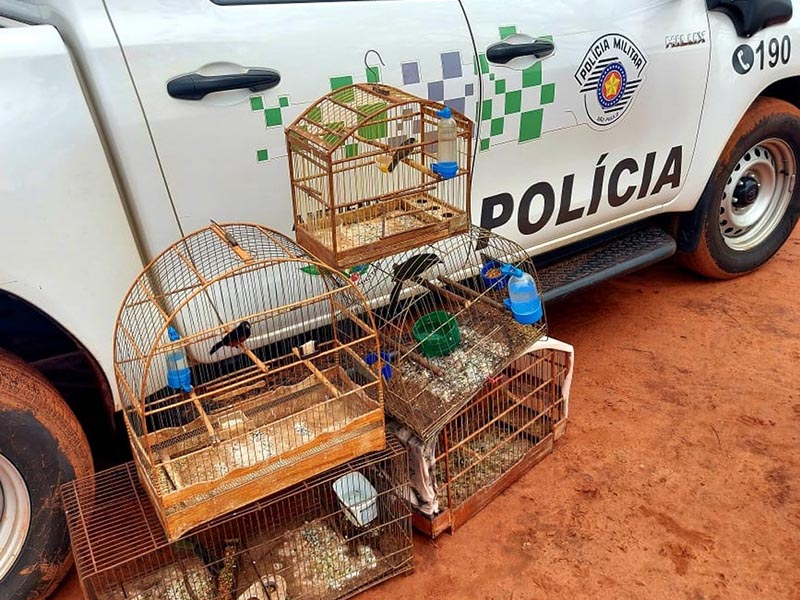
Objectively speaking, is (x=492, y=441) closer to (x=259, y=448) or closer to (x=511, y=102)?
(x=259, y=448)

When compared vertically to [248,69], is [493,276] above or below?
below

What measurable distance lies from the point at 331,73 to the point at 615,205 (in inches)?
60.9

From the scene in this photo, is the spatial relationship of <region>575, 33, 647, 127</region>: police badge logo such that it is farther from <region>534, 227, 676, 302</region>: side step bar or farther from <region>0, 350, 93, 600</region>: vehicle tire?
<region>0, 350, 93, 600</region>: vehicle tire

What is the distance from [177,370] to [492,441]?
125cm

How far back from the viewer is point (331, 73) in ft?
7.52

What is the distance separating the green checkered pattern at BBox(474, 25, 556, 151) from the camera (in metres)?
2.62

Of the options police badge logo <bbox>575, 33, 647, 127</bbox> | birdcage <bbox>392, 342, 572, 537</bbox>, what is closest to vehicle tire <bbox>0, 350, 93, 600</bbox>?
birdcage <bbox>392, 342, 572, 537</bbox>

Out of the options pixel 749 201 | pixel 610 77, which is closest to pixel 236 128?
pixel 610 77

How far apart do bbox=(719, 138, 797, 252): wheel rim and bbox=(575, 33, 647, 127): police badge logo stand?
1057 mm

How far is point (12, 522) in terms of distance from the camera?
2137 mm

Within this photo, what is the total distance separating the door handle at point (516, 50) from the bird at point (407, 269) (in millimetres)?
735

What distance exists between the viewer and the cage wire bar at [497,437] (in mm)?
2490

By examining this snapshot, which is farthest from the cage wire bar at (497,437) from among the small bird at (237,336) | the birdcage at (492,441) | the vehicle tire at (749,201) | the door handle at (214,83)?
the vehicle tire at (749,201)

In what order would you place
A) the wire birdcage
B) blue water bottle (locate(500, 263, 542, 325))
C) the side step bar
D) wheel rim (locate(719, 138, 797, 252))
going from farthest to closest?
1. wheel rim (locate(719, 138, 797, 252))
2. the side step bar
3. blue water bottle (locate(500, 263, 542, 325))
4. the wire birdcage
